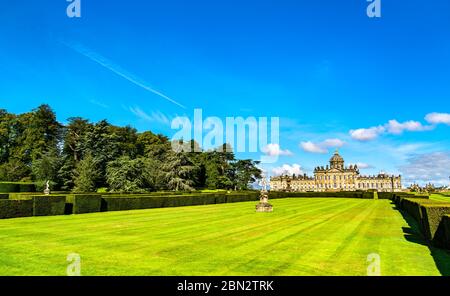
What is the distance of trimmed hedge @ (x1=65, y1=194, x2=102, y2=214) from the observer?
23547mm

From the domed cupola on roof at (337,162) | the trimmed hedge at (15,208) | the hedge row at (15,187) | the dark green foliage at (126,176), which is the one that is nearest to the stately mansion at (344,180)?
the domed cupola on roof at (337,162)

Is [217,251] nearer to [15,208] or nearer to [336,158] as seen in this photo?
[15,208]

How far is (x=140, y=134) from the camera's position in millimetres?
68250

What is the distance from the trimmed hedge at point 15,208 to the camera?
19328 mm

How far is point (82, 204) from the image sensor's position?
23938 mm

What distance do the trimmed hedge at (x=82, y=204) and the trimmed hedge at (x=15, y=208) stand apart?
2972 millimetres

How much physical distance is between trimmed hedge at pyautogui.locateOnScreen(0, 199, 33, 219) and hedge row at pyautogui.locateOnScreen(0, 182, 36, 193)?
18780 millimetres

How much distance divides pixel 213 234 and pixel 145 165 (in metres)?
36.8

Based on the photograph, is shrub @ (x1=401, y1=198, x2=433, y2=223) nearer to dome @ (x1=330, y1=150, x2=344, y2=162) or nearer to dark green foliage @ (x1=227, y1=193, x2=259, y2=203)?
dark green foliage @ (x1=227, y1=193, x2=259, y2=203)

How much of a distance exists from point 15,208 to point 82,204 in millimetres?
4572

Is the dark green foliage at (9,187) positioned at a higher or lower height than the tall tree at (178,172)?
lower

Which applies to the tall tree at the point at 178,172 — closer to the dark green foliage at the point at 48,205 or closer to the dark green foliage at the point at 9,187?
the dark green foliage at the point at 9,187

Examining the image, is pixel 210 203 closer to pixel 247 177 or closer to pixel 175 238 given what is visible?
pixel 175 238

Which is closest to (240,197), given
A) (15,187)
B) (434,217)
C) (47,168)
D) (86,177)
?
Answer: (86,177)
